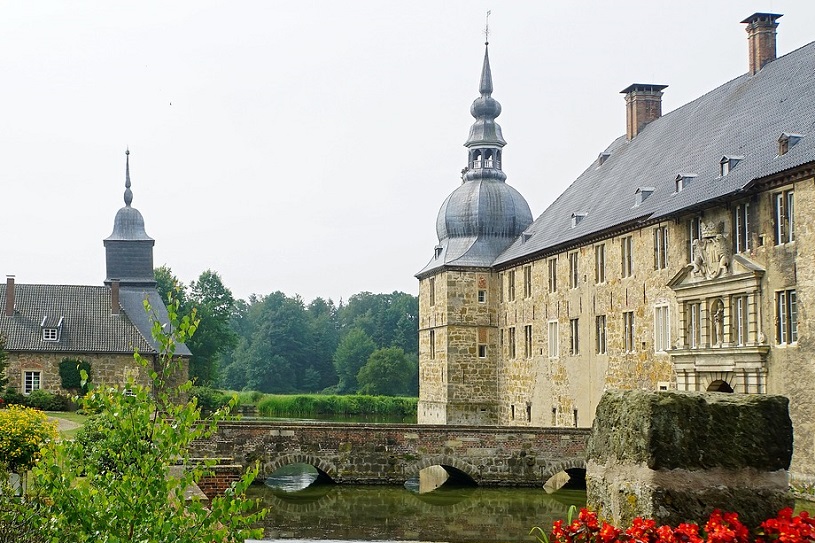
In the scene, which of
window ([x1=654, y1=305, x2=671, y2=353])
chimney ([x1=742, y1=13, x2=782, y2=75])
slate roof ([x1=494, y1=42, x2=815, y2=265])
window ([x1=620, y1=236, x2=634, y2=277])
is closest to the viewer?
slate roof ([x1=494, y1=42, x2=815, y2=265])

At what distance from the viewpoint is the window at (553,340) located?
37438mm

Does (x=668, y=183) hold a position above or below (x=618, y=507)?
above

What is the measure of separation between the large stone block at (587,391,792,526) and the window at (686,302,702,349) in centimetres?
2026

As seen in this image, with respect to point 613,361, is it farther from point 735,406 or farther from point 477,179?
point 735,406

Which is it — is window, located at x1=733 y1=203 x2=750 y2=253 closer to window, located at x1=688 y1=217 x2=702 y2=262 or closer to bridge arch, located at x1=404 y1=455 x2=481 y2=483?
window, located at x1=688 y1=217 x2=702 y2=262

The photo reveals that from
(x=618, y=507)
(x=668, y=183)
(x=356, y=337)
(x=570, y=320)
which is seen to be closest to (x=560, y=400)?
(x=570, y=320)

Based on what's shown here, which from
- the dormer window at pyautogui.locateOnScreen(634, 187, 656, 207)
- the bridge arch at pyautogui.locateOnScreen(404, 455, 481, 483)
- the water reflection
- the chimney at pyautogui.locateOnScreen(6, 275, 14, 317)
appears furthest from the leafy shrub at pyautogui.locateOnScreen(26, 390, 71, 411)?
the dormer window at pyautogui.locateOnScreen(634, 187, 656, 207)

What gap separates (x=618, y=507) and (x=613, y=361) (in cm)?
2580

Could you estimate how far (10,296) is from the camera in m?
50.7

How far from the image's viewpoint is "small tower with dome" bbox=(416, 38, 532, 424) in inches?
1726

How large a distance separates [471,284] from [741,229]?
2019 cm

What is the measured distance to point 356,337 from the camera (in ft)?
323

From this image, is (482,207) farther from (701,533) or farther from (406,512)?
(701,533)

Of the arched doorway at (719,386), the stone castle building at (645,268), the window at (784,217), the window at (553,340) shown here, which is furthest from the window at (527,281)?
the window at (784,217)
